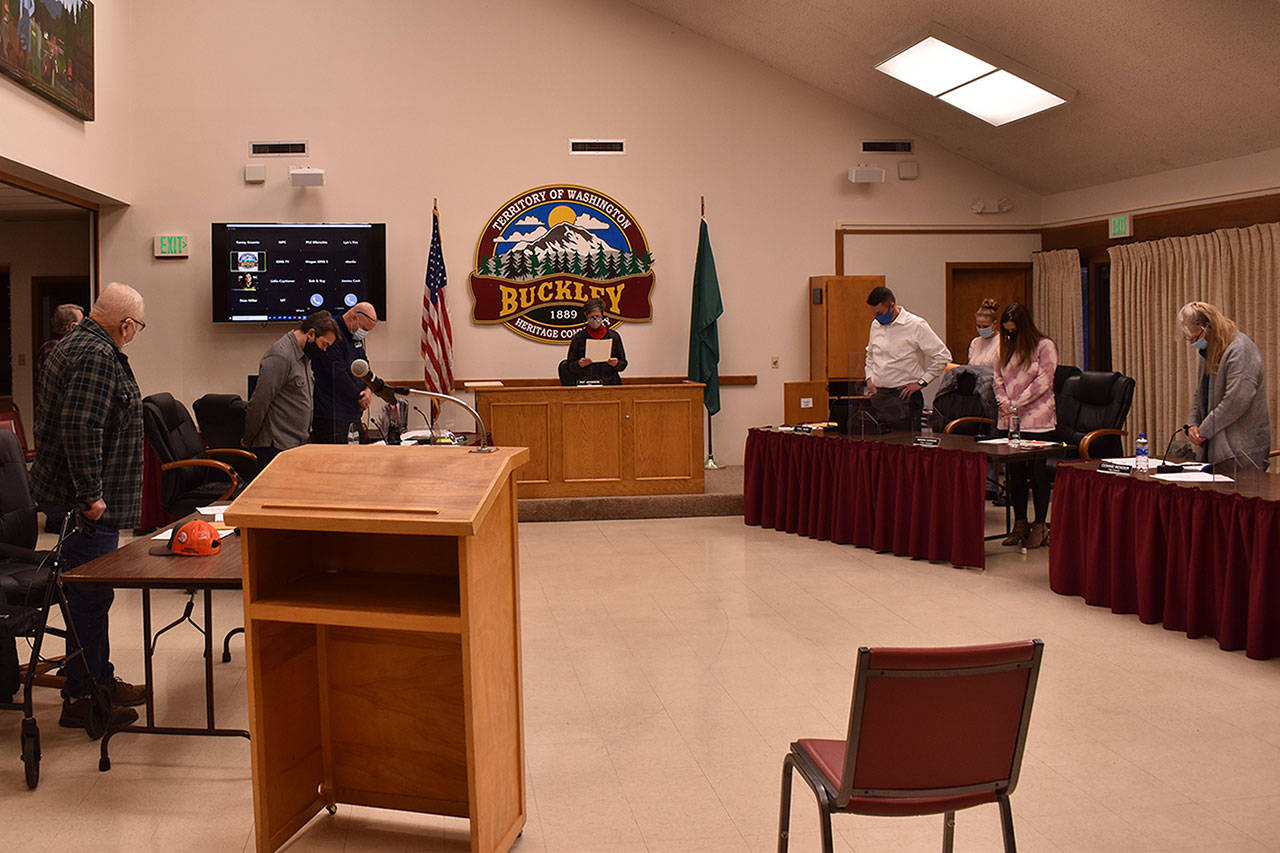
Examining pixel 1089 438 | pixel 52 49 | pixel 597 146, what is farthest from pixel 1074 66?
pixel 52 49

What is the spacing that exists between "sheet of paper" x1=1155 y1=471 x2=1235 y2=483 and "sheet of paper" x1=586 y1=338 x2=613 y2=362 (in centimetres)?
530

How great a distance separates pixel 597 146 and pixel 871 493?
15.0 ft

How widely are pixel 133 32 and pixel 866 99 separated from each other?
21.2 feet

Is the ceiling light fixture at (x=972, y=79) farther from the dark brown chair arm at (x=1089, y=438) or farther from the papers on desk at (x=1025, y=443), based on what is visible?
the papers on desk at (x=1025, y=443)

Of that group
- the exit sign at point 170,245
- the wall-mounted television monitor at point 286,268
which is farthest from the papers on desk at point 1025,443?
the exit sign at point 170,245

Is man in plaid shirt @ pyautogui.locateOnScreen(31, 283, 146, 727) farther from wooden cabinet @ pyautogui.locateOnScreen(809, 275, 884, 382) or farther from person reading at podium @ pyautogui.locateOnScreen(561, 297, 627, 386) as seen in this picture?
wooden cabinet @ pyautogui.locateOnScreen(809, 275, 884, 382)

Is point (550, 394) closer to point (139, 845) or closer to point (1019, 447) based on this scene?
point (1019, 447)

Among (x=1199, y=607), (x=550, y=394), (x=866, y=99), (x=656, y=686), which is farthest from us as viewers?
(x=866, y=99)

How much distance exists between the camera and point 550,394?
28.0 feet

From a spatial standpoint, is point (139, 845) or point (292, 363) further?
point (292, 363)

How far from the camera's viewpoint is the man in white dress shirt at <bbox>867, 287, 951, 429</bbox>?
7887mm

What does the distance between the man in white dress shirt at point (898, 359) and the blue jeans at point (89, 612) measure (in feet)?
17.6

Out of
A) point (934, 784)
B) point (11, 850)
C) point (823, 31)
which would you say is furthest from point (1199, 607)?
point (823, 31)

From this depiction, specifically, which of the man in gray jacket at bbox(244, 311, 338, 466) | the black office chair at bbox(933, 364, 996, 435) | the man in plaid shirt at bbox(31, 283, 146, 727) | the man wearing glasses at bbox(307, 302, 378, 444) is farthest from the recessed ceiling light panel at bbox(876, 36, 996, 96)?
the man in plaid shirt at bbox(31, 283, 146, 727)
